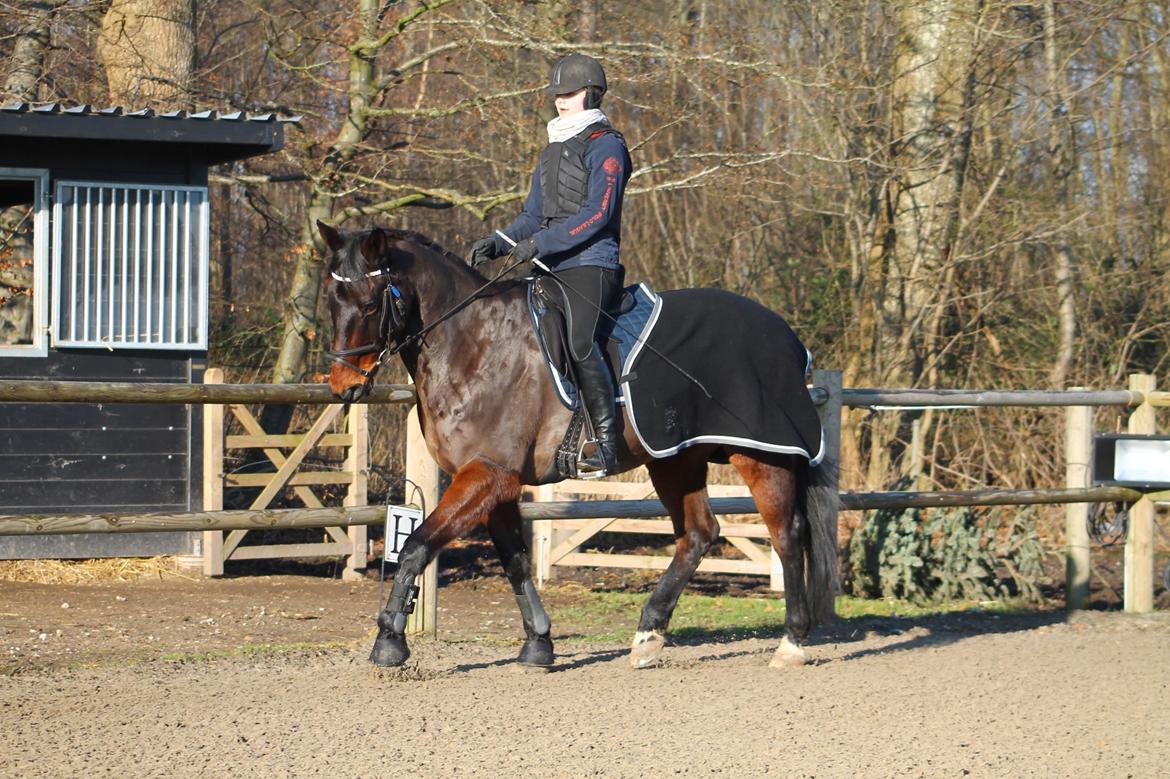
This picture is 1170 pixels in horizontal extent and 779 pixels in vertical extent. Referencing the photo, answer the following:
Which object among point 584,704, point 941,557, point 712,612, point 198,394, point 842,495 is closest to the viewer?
point 584,704

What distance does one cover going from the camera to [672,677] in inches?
234

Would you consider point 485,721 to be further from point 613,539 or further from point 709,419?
point 613,539

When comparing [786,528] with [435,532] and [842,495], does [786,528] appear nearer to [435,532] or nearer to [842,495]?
[842,495]

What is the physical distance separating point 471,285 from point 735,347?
1.28 metres

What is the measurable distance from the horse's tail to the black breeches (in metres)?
1.42

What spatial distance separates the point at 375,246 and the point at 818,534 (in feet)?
8.54

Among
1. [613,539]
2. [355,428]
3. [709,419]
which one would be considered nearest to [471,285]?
[709,419]

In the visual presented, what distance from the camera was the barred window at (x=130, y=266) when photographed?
9.84 m

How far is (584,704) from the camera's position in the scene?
5285mm

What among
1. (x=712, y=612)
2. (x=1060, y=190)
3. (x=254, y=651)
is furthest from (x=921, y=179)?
(x=254, y=651)

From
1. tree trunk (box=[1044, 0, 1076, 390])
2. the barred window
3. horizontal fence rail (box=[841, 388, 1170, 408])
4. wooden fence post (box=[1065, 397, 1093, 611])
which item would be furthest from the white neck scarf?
tree trunk (box=[1044, 0, 1076, 390])

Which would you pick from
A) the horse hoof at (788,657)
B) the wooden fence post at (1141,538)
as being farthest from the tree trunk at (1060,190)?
the horse hoof at (788,657)

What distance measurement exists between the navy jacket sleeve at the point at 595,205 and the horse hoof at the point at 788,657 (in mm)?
2217

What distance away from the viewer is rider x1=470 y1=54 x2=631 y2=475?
5633mm
